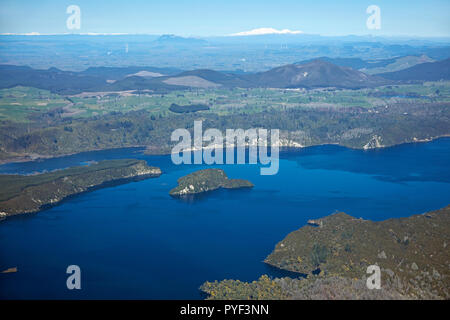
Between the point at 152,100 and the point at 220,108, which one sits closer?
the point at 220,108

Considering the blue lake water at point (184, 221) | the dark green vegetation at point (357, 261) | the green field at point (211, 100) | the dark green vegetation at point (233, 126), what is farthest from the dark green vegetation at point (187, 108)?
the dark green vegetation at point (357, 261)

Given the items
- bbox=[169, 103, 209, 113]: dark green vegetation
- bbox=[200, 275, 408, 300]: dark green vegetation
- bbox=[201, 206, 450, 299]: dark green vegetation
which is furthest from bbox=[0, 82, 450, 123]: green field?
bbox=[200, 275, 408, 300]: dark green vegetation

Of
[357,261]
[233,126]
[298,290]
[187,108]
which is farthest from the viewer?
[187,108]

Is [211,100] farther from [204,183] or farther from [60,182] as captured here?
[60,182]

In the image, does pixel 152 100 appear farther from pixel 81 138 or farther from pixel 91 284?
pixel 91 284

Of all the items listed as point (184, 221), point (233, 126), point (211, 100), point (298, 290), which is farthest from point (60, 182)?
point (211, 100)
